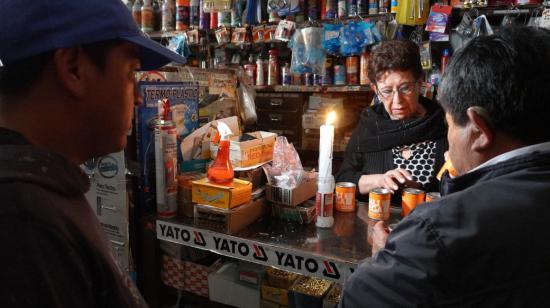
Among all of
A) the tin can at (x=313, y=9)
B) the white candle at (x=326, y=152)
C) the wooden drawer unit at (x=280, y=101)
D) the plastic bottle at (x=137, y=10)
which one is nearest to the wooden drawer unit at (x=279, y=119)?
the wooden drawer unit at (x=280, y=101)

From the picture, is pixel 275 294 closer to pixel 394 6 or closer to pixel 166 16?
pixel 394 6

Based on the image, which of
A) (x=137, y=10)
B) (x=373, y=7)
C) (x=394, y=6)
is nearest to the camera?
(x=394, y=6)

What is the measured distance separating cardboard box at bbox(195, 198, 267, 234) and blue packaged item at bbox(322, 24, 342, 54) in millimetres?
2160

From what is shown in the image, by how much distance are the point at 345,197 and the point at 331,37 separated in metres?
2.05

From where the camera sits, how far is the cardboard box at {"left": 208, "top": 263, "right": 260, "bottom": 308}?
165 centimetres

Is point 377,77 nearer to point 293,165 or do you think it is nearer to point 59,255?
point 293,165

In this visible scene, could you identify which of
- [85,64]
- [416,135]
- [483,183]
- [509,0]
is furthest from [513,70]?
[509,0]

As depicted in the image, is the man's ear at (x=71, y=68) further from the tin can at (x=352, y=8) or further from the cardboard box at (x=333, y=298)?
the tin can at (x=352, y=8)

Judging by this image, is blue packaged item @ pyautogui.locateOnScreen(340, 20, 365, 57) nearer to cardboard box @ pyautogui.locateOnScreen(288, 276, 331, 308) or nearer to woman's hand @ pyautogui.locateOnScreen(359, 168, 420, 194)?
woman's hand @ pyautogui.locateOnScreen(359, 168, 420, 194)

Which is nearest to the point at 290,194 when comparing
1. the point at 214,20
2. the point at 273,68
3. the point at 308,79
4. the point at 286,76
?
the point at 308,79

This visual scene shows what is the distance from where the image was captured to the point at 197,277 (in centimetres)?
172

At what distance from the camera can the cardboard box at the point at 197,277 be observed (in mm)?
1705

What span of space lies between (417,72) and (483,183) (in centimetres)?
141

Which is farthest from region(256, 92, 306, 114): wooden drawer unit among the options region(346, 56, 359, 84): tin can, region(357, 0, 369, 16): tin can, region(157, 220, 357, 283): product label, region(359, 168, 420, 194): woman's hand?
region(157, 220, 357, 283): product label
